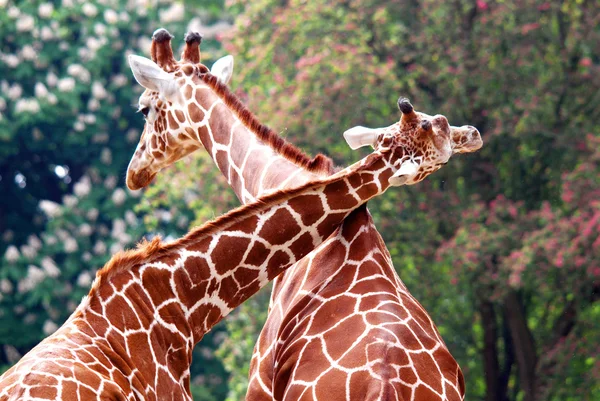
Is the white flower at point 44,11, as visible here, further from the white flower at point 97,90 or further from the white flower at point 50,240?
the white flower at point 50,240

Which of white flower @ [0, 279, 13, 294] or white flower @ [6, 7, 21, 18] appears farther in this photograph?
white flower @ [6, 7, 21, 18]

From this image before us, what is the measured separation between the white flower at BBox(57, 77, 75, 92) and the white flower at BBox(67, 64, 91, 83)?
7.4 inches

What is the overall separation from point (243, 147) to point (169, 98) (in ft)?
2.11

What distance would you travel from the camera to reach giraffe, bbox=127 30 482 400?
489 cm

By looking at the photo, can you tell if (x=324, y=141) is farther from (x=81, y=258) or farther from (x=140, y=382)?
(x=140, y=382)

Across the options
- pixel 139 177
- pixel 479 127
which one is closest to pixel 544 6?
pixel 479 127

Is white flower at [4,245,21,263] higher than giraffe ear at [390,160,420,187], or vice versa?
giraffe ear at [390,160,420,187]

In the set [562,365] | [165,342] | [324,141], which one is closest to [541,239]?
[562,365]

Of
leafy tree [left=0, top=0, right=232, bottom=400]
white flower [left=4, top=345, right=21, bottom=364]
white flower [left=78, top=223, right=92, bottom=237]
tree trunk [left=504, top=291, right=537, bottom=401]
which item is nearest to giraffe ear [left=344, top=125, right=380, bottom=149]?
tree trunk [left=504, top=291, right=537, bottom=401]

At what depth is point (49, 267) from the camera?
1766cm

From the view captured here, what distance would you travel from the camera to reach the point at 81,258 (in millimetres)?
18203

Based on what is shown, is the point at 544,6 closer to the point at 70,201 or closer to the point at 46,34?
the point at 70,201

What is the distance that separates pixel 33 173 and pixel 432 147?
48.6 ft

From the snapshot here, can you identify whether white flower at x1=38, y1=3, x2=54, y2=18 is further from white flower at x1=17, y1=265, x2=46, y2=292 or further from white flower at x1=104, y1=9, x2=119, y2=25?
white flower at x1=17, y1=265, x2=46, y2=292
